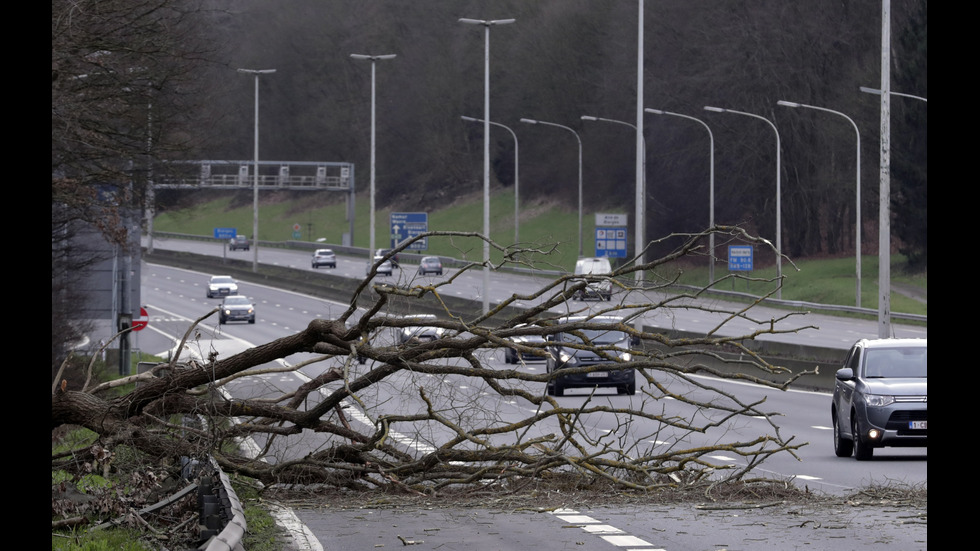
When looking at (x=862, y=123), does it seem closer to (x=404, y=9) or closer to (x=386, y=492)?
(x=386, y=492)

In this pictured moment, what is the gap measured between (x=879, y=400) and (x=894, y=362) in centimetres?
119

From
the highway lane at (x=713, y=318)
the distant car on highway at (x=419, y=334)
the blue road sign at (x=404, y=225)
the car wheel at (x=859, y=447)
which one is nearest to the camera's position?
the distant car on highway at (x=419, y=334)

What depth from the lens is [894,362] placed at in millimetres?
18922

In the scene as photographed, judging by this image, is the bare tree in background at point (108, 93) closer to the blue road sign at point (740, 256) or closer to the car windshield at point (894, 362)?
the car windshield at point (894, 362)

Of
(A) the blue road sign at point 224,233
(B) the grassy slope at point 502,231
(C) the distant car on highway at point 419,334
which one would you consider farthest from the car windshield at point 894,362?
(A) the blue road sign at point 224,233

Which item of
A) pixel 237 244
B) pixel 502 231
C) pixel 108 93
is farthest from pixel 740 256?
pixel 237 244

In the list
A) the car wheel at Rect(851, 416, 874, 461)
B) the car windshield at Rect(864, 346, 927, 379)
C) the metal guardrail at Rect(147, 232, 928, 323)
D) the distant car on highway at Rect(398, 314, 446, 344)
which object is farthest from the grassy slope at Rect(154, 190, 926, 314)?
the car windshield at Rect(864, 346, 927, 379)

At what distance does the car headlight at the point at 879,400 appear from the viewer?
58.6ft

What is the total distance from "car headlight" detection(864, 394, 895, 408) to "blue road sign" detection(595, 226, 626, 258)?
5566 cm

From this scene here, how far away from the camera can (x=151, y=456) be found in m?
12.3

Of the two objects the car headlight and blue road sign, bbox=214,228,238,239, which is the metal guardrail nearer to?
the car headlight

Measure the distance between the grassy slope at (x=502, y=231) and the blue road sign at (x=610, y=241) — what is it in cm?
160

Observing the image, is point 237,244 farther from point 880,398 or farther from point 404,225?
point 880,398
